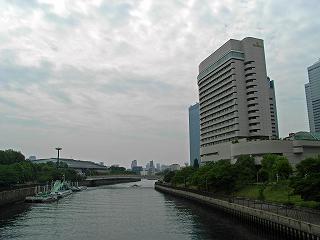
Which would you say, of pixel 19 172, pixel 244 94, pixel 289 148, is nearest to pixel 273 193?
pixel 289 148

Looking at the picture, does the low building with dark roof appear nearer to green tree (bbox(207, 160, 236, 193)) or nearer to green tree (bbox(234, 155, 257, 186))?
green tree (bbox(234, 155, 257, 186))

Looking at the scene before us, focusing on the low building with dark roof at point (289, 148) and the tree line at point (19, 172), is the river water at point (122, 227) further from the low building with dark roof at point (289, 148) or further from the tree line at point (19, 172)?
the low building with dark roof at point (289, 148)

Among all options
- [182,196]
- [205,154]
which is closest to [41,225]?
[182,196]

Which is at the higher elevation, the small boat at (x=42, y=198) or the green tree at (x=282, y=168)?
the green tree at (x=282, y=168)

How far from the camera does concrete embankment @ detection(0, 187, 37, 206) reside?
98.6 meters

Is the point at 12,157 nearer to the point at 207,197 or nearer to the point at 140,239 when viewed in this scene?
the point at 207,197

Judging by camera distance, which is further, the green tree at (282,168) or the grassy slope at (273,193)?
the green tree at (282,168)

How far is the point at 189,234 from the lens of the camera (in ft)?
190

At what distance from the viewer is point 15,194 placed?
372ft

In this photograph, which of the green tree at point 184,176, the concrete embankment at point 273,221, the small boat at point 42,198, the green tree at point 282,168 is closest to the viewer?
the concrete embankment at point 273,221

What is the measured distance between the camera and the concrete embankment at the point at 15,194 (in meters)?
98.6

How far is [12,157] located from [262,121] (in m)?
126

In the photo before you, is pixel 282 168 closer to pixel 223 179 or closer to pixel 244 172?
pixel 244 172

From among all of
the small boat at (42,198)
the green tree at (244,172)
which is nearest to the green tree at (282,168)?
the green tree at (244,172)
